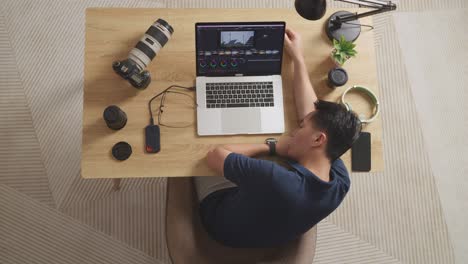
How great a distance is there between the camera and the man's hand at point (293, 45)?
5.37ft

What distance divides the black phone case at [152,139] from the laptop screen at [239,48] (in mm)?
294

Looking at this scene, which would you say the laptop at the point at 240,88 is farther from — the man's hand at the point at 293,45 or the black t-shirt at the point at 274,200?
the black t-shirt at the point at 274,200

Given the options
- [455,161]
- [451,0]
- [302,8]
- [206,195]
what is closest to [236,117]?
[206,195]

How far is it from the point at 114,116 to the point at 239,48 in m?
0.54

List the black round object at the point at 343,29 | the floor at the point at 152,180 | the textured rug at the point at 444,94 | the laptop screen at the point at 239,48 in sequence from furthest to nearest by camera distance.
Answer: the textured rug at the point at 444,94
the floor at the point at 152,180
the black round object at the point at 343,29
the laptop screen at the point at 239,48

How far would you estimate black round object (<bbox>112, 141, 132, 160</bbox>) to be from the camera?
1519 mm

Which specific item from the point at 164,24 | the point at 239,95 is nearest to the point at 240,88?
the point at 239,95

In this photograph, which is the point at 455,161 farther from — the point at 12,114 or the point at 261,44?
the point at 12,114

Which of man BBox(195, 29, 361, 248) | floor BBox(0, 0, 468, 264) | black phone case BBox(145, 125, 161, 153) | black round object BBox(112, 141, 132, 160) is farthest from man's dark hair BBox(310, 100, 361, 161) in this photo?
floor BBox(0, 0, 468, 264)

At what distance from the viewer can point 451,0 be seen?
2596 millimetres

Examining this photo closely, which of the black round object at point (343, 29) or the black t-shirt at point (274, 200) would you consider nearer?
the black t-shirt at point (274, 200)

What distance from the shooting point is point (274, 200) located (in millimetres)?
1323

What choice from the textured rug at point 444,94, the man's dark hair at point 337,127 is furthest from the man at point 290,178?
the textured rug at point 444,94

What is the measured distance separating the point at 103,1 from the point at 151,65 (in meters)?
1.05
